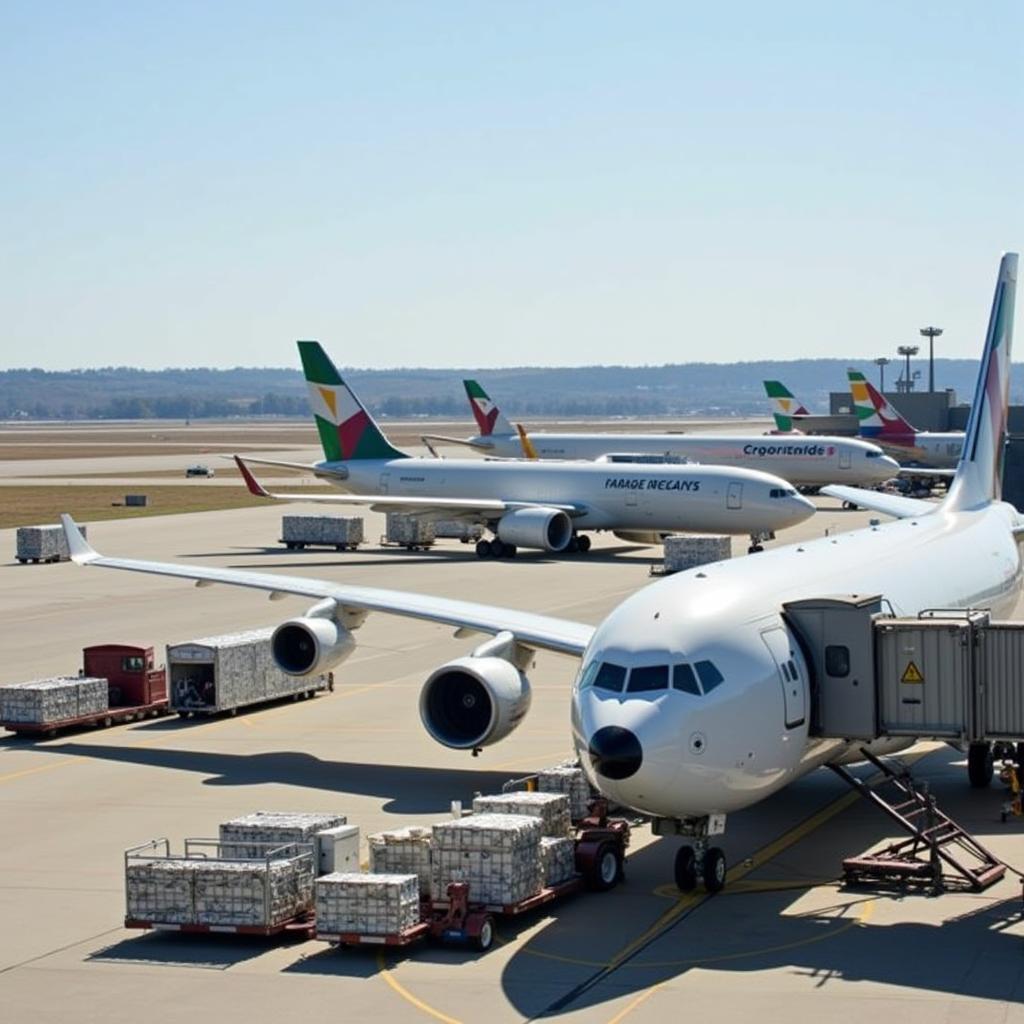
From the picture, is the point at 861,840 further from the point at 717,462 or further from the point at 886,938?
the point at 717,462

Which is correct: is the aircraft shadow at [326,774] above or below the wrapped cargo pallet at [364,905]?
below

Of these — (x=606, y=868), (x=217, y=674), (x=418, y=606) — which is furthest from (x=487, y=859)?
(x=217, y=674)

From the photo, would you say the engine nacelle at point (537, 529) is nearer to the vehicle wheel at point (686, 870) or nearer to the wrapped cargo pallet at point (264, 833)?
the wrapped cargo pallet at point (264, 833)

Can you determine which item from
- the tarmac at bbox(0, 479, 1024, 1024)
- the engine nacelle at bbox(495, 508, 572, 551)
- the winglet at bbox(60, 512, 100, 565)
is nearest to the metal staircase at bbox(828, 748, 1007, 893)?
the tarmac at bbox(0, 479, 1024, 1024)

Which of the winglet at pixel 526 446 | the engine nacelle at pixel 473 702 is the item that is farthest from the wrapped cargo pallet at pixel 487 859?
the winglet at pixel 526 446

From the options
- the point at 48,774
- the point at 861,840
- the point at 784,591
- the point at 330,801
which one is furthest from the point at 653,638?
the point at 48,774

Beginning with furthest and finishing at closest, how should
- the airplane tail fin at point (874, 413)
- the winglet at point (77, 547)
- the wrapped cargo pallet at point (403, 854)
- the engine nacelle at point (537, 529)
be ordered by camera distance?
the airplane tail fin at point (874, 413) → the engine nacelle at point (537, 529) → the winglet at point (77, 547) → the wrapped cargo pallet at point (403, 854)

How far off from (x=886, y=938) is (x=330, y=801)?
10.4 metres

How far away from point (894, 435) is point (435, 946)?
96339 mm

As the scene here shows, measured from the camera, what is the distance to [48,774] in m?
30.2

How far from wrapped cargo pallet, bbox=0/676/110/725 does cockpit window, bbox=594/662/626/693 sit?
15.5 m

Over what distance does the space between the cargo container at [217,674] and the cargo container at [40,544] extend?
106 ft

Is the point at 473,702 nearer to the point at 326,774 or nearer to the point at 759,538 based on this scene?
the point at 326,774

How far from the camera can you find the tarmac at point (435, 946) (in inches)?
717
